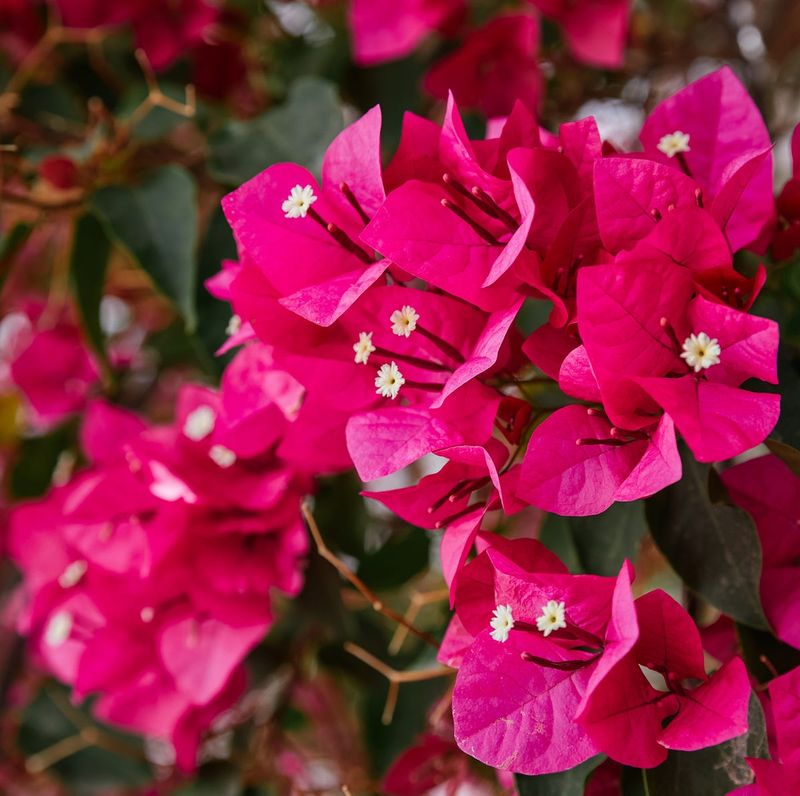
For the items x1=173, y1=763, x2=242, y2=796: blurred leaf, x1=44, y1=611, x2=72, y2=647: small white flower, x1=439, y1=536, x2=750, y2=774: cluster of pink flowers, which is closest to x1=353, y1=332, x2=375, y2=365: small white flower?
x1=439, y1=536, x2=750, y2=774: cluster of pink flowers

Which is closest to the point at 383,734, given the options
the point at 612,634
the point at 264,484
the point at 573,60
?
the point at 264,484

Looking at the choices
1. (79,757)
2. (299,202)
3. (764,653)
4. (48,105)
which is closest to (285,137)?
(299,202)

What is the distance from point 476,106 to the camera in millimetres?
753

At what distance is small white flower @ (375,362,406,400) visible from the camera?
409mm

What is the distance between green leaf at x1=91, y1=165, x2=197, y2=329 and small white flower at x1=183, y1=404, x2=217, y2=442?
0.18 feet

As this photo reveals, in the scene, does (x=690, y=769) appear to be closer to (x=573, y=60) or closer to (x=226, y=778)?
(x=226, y=778)

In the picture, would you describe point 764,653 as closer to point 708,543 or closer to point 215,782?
point 708,543

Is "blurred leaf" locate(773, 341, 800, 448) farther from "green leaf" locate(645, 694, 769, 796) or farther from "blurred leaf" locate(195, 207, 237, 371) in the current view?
"blurred leaf" locate(195, 207, 237, 371)

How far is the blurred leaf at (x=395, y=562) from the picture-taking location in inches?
27.1

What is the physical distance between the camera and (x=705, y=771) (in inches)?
15.4

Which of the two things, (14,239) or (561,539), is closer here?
(561,539)

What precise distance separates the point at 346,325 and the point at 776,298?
211mm

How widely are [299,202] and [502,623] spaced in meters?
0.20

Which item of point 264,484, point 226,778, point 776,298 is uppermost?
point 776,298
